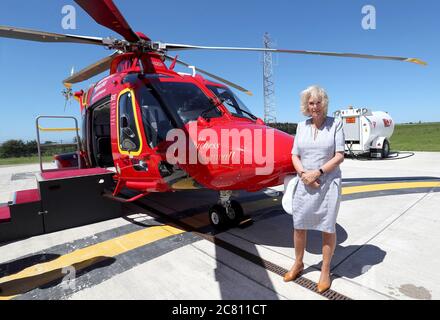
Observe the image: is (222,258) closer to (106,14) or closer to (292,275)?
(292,275)

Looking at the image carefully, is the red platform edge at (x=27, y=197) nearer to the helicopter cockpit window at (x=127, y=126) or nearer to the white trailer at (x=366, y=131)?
the helicopter cockpit window at (x=127, y=126)

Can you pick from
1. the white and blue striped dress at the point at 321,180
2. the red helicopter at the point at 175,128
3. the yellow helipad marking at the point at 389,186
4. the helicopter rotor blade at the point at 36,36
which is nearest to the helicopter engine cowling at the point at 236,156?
the red helicopter at the point at 175,128

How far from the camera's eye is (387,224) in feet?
14.6

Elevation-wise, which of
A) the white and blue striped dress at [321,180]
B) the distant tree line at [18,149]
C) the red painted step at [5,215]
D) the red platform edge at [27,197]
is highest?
the white and blue striped dress at [321,180]

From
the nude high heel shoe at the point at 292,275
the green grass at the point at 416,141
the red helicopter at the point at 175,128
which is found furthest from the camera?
the green grass at the point at 416,141

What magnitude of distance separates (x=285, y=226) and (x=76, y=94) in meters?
6.63

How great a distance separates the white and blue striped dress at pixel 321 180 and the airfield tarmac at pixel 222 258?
0.71 m

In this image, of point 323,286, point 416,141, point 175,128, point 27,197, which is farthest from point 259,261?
point 416,141

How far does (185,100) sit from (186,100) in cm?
2

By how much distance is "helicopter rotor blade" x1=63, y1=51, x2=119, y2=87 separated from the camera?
5.85 metres

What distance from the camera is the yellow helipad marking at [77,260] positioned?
3025mm

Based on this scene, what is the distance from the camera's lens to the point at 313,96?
261 centimetres
